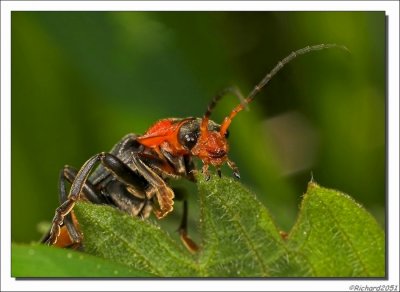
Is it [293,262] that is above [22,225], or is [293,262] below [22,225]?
below

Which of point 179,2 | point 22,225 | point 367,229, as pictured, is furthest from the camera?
point 22,225

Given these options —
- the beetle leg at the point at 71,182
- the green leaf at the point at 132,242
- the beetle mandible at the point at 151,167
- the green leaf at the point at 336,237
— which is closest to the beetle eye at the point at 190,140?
the beetle mandible at the point at 151,167

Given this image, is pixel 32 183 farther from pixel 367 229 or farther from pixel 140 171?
pixel 367 229

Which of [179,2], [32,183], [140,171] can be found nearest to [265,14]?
[179,2]

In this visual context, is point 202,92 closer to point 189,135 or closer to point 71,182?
point 189,135

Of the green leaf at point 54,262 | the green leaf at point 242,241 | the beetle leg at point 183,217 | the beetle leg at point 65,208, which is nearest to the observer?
the green leaf at point 54,262

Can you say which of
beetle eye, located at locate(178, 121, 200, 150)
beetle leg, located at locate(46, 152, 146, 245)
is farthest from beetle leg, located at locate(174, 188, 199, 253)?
beetle eye, located at locate(178, 121, 200, 150)

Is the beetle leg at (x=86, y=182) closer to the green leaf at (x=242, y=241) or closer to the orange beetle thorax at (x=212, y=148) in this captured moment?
the orange beetle thorax at (x=212, y=148)

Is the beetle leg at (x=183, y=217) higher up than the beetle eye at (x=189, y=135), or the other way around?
the beetle eye at (x=189, y=135)
